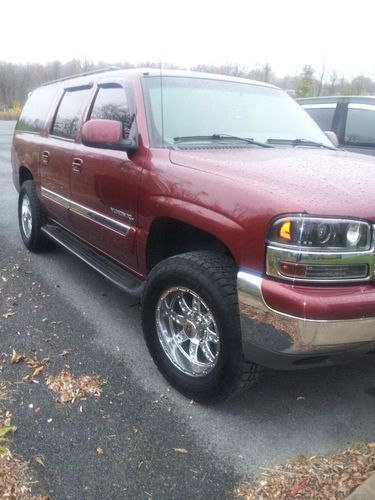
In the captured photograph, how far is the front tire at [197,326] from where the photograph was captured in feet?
8.20

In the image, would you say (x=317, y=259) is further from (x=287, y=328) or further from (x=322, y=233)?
(x=287, y=328)

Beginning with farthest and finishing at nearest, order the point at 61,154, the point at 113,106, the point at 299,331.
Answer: the point at 61,154, the point at 113,106, the point at 299,331

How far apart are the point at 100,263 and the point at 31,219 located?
180 cm

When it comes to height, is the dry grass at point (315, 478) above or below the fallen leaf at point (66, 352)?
above

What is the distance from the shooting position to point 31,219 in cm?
533

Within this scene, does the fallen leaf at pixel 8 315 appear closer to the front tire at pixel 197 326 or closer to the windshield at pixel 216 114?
the front tire at pixel 197 326

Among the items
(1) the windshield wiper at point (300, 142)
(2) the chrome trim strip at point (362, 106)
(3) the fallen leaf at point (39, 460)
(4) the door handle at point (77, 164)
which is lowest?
(3) the fallen leaf at point (39, 460)

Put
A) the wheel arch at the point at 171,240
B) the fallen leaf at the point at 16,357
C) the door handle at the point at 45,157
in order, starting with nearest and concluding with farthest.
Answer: the wheel arch at the point at 171,240
the fallen leaf at the point at 16,357
the door handle at the point at 45,157

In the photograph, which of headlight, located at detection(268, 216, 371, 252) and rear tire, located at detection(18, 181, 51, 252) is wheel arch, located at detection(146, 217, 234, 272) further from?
rear tire, located at detection(18, 181, 51, 252)

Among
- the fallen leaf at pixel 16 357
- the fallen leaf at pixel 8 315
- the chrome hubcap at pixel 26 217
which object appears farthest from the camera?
the chrome hubcap at pixel 26 217

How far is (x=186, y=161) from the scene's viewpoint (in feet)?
9.30

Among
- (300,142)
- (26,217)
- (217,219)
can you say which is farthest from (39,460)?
(26,217)

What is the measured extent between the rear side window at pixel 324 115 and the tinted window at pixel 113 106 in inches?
148

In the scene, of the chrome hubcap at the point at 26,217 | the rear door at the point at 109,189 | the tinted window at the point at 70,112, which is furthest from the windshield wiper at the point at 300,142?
the chrome hubcap at the point at 26,217
